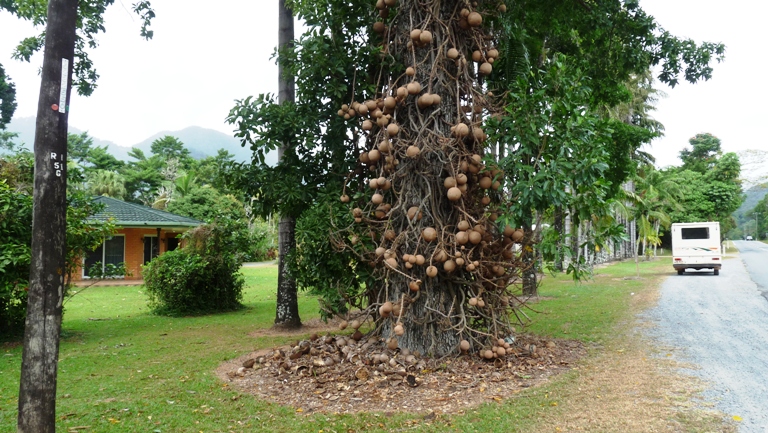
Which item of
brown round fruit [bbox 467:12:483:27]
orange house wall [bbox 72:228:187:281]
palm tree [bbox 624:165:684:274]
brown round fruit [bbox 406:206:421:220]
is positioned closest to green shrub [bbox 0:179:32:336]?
brown round fruit [bbox 406:206:421:220]

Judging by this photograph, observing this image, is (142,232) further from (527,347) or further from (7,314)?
(527,347)

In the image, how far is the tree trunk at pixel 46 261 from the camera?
3.76 metres

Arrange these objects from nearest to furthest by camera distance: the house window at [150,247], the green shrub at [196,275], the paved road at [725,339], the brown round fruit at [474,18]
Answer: the paved road at [725,339], the brown round fruit at [474,18], the green shrub at [196,275], the house window at [150,247]

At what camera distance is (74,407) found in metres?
5.62

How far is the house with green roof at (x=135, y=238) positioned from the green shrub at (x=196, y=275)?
9.06 m

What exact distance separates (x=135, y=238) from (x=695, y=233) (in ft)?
81.6

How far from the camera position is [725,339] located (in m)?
9.08

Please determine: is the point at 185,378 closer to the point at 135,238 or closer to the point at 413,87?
the point at 413,87

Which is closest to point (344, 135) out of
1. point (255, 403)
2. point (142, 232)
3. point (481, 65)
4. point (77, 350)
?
point (481, 65)

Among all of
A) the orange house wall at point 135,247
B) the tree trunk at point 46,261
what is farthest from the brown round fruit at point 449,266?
the orange house wall at point 135,247

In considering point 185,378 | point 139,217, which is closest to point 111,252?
point 139,217

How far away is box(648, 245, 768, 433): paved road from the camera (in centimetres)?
552

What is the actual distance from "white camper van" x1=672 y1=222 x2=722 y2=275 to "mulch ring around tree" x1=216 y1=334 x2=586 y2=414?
19884 mm

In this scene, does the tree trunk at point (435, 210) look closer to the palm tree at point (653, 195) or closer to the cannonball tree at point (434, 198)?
the cannonball tree at point (434, 198)
